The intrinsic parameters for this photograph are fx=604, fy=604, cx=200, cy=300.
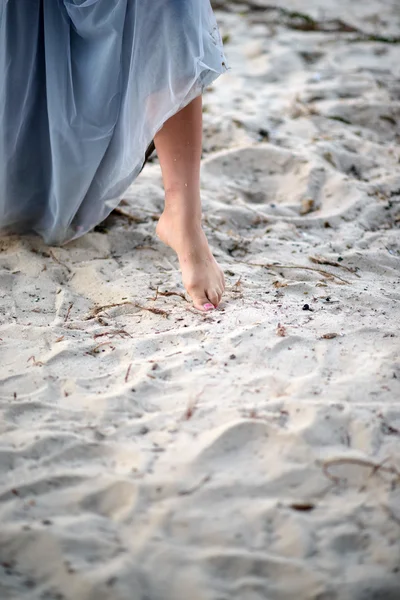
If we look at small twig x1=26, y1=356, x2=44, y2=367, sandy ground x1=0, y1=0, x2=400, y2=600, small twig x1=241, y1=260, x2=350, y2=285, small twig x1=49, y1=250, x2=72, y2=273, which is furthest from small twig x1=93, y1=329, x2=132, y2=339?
small twig x1=241, y1=260, x2=350, y2=285

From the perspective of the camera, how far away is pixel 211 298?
148 cm

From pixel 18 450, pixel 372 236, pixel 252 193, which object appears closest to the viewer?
pixel 18 450

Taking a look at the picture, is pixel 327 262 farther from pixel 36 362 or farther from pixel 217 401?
pixel 36 362

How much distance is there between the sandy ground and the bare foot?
47 mm

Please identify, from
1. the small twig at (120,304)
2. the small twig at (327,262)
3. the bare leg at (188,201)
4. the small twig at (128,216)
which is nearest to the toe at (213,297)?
the bare leg at (188,201)

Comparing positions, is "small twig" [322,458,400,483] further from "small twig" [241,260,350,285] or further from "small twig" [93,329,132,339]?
"small twig" [241,260,350,285]

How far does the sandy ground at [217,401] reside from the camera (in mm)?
869

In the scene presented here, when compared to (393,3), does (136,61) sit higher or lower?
higher

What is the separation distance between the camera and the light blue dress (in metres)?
1.38

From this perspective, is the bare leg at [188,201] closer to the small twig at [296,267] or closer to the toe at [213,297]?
the toe at [213,297]

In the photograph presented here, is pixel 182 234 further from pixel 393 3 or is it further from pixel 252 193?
pixel 393 3

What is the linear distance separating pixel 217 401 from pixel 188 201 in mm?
572

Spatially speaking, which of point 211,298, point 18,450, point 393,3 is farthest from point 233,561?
point 393,3

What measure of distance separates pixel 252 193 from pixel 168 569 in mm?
1481
